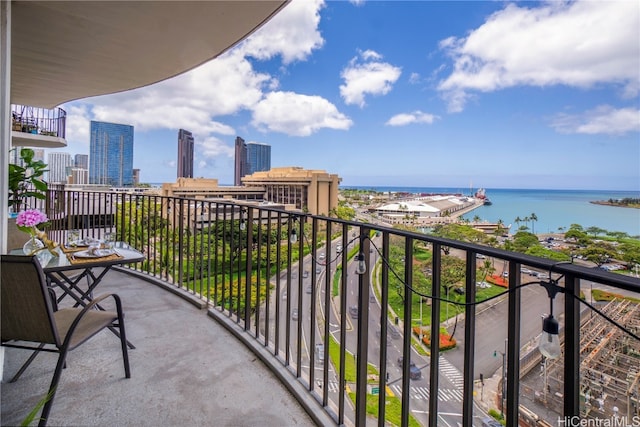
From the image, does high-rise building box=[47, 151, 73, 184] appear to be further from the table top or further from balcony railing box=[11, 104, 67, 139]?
the table top

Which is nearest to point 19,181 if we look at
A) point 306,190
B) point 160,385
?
point 160,385

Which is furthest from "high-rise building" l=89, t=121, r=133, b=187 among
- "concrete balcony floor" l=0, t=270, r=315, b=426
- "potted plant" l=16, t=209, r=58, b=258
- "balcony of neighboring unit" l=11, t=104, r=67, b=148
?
"concrete balcony floor" l=0, t=270, r=315, b=426

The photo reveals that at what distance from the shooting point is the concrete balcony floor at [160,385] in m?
1.62

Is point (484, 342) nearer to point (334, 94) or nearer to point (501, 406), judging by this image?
point (501, 406)

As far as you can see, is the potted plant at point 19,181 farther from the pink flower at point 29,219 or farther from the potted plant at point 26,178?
the pink flower at point 29,219

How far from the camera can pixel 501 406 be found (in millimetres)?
970

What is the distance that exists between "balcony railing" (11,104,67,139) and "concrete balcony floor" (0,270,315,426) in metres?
9.28

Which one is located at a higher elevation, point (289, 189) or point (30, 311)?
point (289, 189)

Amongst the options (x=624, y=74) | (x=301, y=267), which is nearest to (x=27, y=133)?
(x=301, y=267)

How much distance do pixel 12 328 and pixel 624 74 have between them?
3301 centimetres

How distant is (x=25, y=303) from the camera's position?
1.48m

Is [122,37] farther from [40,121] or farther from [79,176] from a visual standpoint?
[79,176]

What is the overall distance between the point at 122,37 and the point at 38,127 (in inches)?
359

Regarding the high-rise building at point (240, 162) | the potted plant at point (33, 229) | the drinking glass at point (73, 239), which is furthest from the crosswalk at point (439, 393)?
the high-rise building at point (240, 162)
